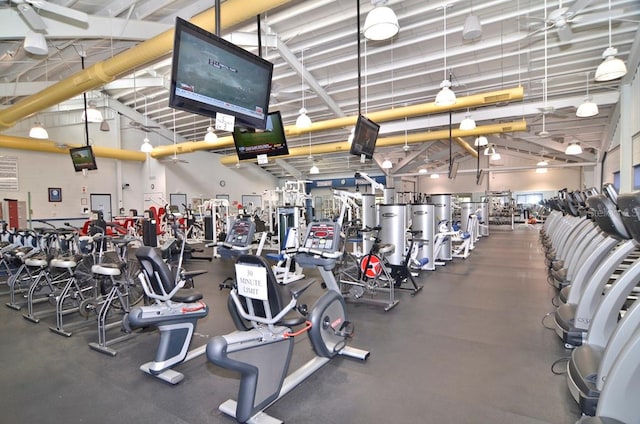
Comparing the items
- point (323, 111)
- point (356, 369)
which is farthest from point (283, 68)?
point (356, 369)

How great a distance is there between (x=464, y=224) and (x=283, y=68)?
739cm

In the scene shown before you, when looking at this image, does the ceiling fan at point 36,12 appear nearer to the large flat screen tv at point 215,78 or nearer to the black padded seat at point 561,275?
the large flat screen tv at point 215,78

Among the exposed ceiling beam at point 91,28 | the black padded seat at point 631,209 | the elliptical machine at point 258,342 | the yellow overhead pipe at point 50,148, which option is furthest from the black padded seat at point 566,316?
the yellow overhead pipe at point 50,148

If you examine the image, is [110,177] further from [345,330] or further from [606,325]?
[606,325]

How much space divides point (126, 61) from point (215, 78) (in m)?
4.43

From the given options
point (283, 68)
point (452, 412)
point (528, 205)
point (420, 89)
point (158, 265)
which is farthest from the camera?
point (528, 205)

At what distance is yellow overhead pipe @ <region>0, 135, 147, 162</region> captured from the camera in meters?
10.2

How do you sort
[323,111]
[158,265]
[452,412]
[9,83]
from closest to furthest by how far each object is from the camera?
[452,412], [158,265], [9,83], [323,111]

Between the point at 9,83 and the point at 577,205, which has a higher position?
the point at 9,83

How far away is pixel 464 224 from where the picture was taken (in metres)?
10.8

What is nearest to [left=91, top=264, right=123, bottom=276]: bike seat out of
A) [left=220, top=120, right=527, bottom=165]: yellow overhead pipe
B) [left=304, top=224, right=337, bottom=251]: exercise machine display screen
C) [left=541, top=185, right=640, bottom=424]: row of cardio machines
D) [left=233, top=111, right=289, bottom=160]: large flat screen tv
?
[left=304, top=224, right=337, bottom=251]: exercise machine display screen

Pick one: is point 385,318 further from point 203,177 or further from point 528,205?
point 528,205

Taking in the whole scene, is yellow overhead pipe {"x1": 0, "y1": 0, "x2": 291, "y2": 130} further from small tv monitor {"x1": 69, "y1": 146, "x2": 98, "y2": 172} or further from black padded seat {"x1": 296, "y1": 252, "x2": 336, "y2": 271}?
black padded seat {"x1": 296, "y1": 252, "x2": 336, "y2": 271}

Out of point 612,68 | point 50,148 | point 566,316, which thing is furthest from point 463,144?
point 50,148
